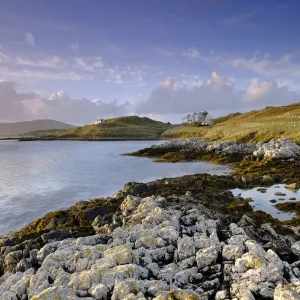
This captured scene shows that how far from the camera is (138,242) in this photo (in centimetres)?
1208

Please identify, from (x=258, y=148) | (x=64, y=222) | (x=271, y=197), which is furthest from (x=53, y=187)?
(x=258, y=148)

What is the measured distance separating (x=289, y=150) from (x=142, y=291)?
3929 centimetres

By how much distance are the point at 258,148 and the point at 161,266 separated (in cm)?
4553

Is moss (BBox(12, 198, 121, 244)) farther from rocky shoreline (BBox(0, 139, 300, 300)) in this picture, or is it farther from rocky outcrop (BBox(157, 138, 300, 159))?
rocky outcrop (BBox(157, 138, 300, 159))

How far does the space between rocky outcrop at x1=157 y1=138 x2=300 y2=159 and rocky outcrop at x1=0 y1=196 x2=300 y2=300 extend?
99.6 ft

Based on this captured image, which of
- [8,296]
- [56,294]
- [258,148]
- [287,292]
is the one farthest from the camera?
[258,148]

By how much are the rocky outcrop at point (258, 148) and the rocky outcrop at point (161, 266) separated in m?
30.3

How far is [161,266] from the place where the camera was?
420 inches

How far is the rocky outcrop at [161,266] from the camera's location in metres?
8.85

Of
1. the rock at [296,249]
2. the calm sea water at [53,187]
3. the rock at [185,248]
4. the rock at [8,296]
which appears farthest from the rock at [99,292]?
the calm sea water at [53,187]

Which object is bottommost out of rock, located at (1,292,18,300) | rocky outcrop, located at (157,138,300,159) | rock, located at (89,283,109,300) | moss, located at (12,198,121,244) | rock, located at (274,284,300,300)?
moss, located at (12,198,121,244)

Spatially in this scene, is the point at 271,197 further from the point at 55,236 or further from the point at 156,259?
the point at 55,236

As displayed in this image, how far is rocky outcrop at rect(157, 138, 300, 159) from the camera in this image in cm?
4209

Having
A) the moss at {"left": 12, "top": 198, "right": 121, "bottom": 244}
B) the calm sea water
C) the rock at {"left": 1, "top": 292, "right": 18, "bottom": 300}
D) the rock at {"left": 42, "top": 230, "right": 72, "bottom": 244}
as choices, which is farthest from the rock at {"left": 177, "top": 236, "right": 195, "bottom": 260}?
the calm sea water
